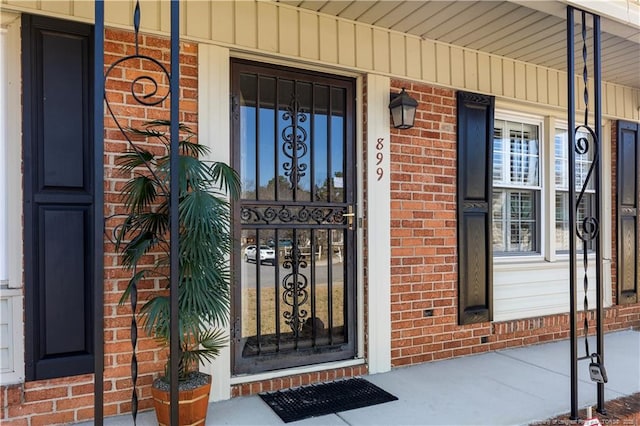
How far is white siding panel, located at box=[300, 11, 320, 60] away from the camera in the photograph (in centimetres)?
325

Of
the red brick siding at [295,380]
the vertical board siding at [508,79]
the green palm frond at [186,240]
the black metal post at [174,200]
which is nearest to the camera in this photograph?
the black metal post at [174,200]

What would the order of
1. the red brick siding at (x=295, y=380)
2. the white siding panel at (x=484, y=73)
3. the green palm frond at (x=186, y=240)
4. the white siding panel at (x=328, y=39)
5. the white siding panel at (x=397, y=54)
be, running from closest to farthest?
1. the green palm frond at (x=186, y=240)
2. the red brick siding at (x=295, y=380)
3. the white siding panel at (x=328, y=39)
4. the white siding panel at (x=397, y=54)
5. the white siding panel at (x=484, y=73)

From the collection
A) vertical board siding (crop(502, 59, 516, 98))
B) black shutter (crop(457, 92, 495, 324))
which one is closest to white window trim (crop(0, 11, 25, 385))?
black shutter (crop(457, 92, 495, 324))

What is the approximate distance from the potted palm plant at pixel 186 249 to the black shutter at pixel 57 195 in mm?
263

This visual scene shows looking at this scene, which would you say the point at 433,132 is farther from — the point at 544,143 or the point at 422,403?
the point at 422,403

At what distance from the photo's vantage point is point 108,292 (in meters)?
2.68

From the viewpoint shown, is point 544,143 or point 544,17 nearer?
point 544,17

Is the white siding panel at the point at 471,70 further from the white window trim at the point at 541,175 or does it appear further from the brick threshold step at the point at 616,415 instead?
the brick threshold step at the point at 616,415

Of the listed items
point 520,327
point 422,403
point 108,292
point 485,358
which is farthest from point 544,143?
point 108,292

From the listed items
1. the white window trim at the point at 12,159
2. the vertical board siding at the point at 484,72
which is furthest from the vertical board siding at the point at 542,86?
the white window trim at the point at 12,159

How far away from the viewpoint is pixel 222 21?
298 cm

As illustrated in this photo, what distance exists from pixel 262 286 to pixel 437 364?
5.66 feet

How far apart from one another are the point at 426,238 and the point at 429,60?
1589mm

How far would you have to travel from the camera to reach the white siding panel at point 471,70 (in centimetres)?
401
